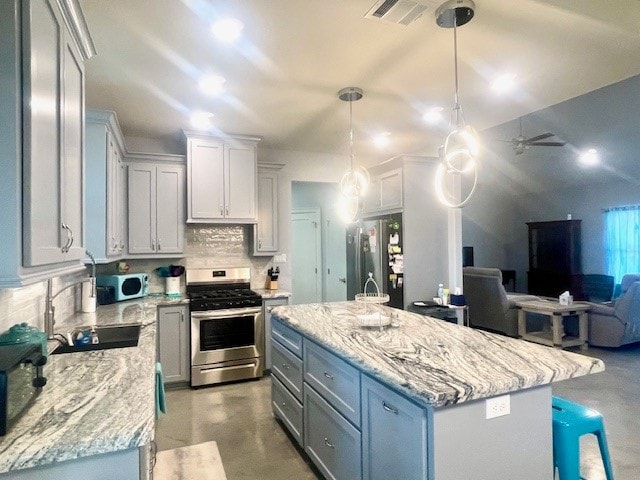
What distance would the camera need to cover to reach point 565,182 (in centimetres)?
826

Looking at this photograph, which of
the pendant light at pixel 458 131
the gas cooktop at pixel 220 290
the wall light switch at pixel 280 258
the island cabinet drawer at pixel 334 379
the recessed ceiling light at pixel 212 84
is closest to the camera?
the island cabinet drawer at pixel 334 379

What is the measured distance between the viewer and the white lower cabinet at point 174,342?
3783mm

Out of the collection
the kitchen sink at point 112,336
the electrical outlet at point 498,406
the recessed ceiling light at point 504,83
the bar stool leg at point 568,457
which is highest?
the recessed ceiling light at point 504,83

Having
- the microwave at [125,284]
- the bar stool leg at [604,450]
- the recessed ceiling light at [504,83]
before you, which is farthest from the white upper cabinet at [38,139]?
the recessed ceiling light at [504,83]

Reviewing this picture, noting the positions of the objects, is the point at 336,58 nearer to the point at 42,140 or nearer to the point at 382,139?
the point at 42,140

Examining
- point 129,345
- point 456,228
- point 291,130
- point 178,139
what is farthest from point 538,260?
point 129,345

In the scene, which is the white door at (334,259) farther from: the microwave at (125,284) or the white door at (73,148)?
the white door at (73,148)

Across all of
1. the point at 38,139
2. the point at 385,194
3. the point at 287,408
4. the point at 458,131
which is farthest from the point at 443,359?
the point at 385,194

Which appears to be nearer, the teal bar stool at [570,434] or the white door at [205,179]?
the teal bar stool at [570,434]

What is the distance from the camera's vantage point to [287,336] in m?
2.78

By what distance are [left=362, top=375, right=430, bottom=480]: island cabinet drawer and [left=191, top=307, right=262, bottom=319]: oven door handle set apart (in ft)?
7.93

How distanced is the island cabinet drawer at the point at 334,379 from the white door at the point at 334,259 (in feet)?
13.2

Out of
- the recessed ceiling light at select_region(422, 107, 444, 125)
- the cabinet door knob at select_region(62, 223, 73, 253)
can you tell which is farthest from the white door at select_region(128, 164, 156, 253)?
the recessed ceiling light at select_region(422, 107, 444, 125)

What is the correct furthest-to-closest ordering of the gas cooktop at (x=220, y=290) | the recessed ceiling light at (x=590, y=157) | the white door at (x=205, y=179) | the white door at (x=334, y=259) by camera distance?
the recessed ceiling light at (x=590, y=157) < the white door at (x=334, y=259) < the white door at (x=205, y=179) < the gas cooktop at (x=220, y=290)
